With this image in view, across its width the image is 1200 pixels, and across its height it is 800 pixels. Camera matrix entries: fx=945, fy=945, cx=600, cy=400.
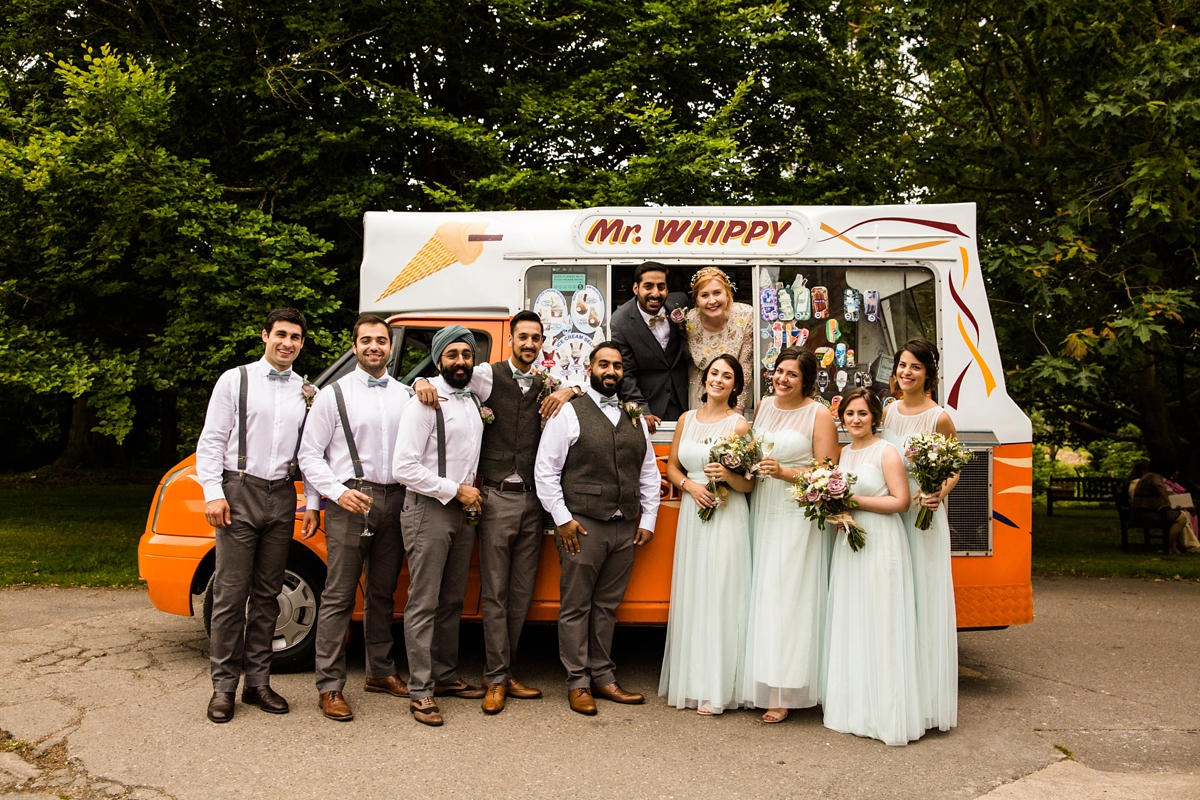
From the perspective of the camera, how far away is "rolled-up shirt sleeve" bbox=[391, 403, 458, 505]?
16.7 feet

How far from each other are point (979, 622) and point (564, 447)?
112 inches

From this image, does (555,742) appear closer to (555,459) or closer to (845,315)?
(555,459)

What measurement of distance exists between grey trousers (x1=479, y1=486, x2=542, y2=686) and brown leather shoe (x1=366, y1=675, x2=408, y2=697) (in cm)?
53

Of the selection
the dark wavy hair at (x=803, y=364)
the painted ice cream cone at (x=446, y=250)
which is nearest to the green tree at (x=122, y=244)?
the painted ice cream cone at (x=446, y=250)

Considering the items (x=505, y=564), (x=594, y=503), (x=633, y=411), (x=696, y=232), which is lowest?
(x=505, y=564)

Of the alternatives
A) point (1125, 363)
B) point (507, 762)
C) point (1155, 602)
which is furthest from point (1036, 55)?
point (507, 762)

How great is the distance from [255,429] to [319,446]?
0.36m

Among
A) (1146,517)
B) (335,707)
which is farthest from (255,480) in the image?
(1146,517)

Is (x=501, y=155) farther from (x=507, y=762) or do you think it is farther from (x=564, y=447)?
(x=507, y=762)

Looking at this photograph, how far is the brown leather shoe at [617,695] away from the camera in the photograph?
5.54 m

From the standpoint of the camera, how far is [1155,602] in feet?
30.9

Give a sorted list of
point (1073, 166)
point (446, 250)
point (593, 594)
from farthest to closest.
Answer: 1. point (1073, 166)
2. point (446, 250)
3. point (593, 594)

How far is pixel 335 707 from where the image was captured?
5180mm

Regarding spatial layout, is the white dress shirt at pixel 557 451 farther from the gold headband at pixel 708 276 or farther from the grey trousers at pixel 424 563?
the gold headband at pixel 708 276
